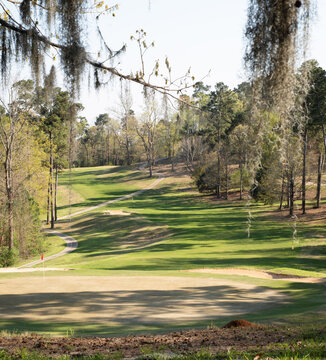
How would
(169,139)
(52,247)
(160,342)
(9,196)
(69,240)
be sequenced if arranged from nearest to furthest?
(160,342) → (9,196) → (52,247) → (69,240) → (169,139)

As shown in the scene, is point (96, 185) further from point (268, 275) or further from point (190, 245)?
point (268, 275)

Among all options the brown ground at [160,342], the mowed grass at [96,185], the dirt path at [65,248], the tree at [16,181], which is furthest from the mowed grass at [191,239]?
the brown ground at [160,342]

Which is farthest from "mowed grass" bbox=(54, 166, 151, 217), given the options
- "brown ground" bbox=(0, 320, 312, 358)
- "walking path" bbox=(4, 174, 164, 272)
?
"brown ground" bbox=(0, 320, 312, 358)

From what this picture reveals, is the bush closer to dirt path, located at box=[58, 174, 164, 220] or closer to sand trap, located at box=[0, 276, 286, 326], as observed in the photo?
sand trap, located at box=[0, 276, 286, 326]

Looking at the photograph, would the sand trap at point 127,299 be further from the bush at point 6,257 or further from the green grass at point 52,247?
the green grass at point 52,247

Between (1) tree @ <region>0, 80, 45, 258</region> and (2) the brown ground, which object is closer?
(2) the brown ground

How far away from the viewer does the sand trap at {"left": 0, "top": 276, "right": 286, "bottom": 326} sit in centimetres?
898

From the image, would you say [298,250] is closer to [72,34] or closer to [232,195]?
[72,34]

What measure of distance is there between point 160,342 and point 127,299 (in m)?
4.00

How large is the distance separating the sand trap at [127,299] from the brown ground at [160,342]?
1722mm

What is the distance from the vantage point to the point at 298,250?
23.9m

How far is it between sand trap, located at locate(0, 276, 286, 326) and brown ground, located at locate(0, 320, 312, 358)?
1722mm

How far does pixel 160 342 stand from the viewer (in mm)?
6574

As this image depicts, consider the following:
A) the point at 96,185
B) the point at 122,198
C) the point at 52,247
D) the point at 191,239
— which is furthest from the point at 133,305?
the point at 96,185
